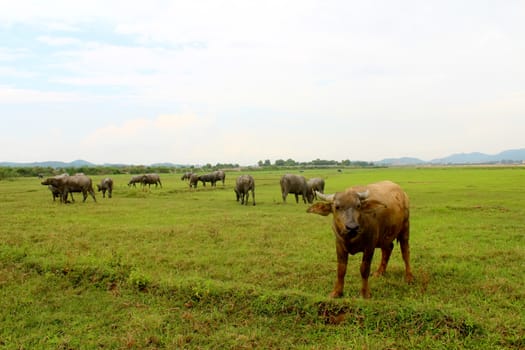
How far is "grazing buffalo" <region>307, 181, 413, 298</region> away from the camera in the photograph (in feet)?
15.6

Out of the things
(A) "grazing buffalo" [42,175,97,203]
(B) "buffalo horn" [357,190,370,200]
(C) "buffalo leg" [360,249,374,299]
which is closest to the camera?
(B) "buffalo horn" [357,190,370,200]

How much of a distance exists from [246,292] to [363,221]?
1999 millimetres

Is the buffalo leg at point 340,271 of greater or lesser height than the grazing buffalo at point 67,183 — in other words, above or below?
below

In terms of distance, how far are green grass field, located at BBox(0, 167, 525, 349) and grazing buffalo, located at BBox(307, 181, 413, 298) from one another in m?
0.51

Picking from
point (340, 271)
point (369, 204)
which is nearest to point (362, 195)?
point (369, 204)

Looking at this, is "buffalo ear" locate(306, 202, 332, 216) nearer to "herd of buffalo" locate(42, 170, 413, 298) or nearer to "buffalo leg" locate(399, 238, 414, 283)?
"herd of buffalo" locate(42, 170, 413, 298)

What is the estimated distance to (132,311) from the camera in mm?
4984

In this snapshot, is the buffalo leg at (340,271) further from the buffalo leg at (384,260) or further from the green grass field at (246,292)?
the buffalo leg at (384,260)

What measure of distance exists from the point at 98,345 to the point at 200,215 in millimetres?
8959

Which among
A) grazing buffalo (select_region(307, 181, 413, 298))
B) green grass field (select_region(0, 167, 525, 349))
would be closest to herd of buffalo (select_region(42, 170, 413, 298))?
grazing buffalo (select_region(307, 181, 413, 298))

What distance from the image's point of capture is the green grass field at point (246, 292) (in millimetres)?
4254

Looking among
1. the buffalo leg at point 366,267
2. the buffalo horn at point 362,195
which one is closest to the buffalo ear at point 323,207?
the buffalo horn at point 362,195

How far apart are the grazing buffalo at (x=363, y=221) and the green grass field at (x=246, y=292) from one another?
0.51m

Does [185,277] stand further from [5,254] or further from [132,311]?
[5,254]
